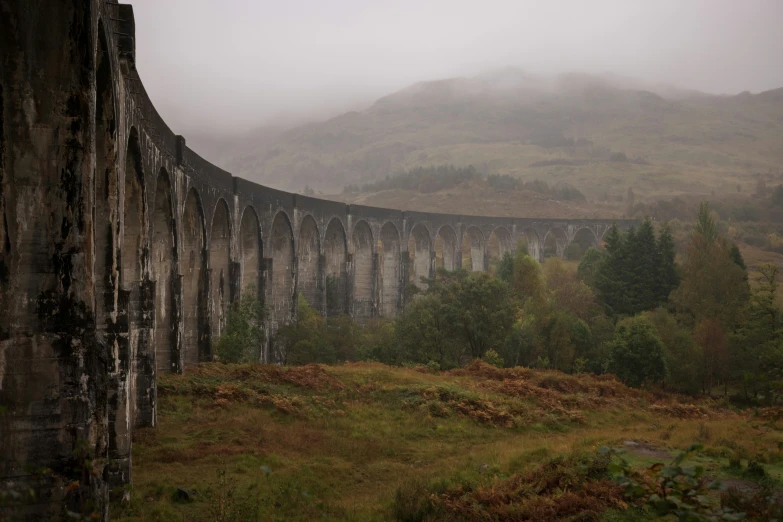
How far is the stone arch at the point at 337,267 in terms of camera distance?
43.0 metres

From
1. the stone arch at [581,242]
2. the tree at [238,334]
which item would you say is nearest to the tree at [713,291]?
the tree at [238,334]

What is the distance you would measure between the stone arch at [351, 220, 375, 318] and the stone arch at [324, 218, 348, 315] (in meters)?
2.74

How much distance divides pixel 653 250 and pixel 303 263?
68.8ft

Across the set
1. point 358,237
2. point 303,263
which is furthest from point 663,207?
point 303,263

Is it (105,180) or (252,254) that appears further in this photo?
(252,254)

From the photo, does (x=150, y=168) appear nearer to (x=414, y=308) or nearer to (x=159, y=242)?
(x=159, y=242)

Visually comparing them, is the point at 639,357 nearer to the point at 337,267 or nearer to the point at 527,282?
the point at 527,282

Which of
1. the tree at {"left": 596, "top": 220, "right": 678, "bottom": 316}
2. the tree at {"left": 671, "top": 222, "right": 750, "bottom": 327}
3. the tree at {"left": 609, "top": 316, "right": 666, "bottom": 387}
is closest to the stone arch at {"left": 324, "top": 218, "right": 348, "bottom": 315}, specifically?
the tree at {"left": 596, "top": 220, "right": 678, "bottom": 316}

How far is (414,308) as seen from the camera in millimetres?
33094

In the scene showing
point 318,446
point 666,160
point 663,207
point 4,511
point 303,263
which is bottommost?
point 318,446

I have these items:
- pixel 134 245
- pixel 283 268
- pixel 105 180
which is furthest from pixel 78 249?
pixel 283 268

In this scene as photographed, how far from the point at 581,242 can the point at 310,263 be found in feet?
162

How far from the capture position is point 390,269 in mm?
52469

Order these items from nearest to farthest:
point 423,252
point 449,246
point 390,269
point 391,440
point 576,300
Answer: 1. point 391,440
2. point 576,300
3. point 390,269
4. point 423,252
5. point 449,246
